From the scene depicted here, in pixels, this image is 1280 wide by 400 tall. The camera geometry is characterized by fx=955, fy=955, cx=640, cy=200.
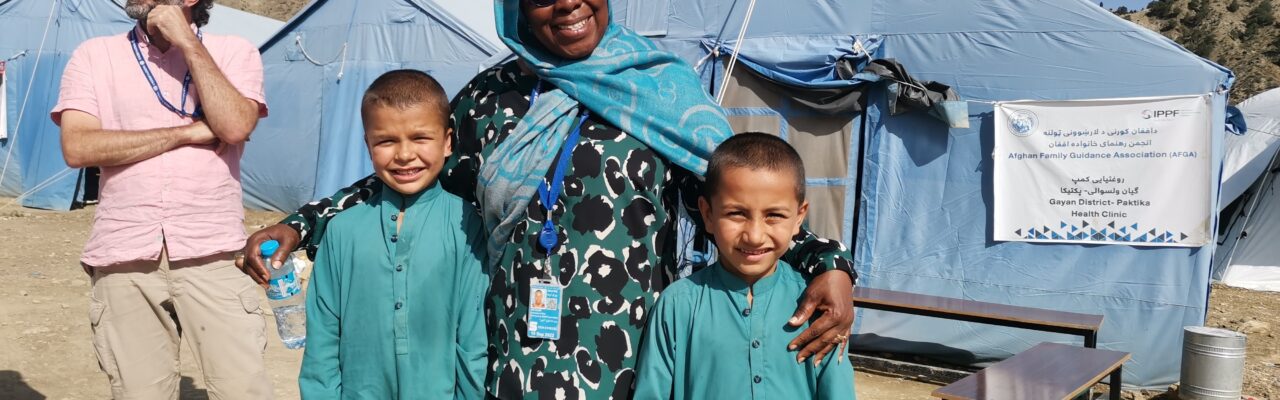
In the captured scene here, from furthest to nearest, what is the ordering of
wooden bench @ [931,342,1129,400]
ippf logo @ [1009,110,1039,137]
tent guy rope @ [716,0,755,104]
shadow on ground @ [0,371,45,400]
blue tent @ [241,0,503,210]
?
blue tent @ [241,0,503,210]
tent guy rope @ [716,0,755,104]
ippf logo @ [1009,110,1039,137]
shadow on ground @ [0,371,45,400]
wooden bench @ [931,342,1129,400]

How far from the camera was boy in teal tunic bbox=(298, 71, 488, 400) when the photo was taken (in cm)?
186

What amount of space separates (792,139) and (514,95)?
14.2 ft

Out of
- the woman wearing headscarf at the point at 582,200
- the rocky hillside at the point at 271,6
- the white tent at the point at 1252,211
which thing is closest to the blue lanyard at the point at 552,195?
the woman wearing headscarf at the point at 582,200

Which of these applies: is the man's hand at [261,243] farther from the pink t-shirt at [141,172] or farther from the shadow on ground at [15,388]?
the shadow on ground at [15,388]

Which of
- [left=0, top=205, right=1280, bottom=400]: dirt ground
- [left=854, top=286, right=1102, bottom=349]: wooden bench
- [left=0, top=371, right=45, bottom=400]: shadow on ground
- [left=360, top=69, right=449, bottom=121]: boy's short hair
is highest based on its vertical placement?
[left=360, top=69, right=449, bottom=121]: boy's short hair

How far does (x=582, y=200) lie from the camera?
175 centimetres

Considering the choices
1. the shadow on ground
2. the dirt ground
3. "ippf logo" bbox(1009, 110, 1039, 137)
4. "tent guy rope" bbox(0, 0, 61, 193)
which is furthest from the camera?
"tent guy rope" bbox(0, 0, 61, 193)

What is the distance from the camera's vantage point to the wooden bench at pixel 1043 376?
335cm

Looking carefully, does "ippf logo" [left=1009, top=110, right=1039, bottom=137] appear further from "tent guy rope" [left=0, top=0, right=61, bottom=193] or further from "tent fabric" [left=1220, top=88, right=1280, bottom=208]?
"tent guy rope" [left=0, top=0, right=61, bottom=193]

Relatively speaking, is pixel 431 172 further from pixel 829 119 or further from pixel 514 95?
pixel 829 119

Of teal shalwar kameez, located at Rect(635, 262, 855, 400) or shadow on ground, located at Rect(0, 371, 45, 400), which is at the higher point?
teal shalwar kameez, located at Rect(635, 262, 855, 400)

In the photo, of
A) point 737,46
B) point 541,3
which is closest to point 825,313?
point 541,3

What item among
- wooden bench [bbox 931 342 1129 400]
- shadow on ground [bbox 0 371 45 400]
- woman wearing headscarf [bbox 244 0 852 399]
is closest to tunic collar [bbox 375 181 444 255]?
woman wearing headscarf [bbox 244 0 852 399]

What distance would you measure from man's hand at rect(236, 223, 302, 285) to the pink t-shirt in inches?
26.9
